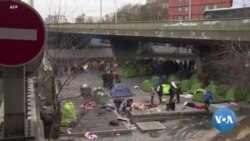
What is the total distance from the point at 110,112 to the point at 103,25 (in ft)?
90.4

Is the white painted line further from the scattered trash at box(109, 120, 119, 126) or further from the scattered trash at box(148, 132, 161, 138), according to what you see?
the scattered trash at box(109, 120, 119, 126)

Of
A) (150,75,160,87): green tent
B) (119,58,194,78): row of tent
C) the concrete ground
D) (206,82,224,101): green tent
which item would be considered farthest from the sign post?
(119,58,194,78): row of tent

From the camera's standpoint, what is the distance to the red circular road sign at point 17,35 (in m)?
3.04

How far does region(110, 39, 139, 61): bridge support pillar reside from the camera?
60.2 metres

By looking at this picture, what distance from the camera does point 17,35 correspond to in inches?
121

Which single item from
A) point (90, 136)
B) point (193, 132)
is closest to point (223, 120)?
point (90, 136)

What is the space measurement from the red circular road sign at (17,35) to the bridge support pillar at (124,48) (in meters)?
56.8

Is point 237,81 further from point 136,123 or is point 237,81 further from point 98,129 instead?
point 98,129

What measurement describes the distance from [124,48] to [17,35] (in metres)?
57.6

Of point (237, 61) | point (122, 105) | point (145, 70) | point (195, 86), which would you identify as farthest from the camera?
point (145, 70)

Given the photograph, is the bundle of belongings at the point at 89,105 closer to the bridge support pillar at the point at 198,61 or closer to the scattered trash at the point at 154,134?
the scattered trash at the point at 154,134

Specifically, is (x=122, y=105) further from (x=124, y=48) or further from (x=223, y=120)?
(x=124, y=48)

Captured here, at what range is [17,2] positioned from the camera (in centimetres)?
303

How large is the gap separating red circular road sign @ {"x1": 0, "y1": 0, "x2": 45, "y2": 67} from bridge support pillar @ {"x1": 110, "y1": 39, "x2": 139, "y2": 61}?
56796 millimetres
